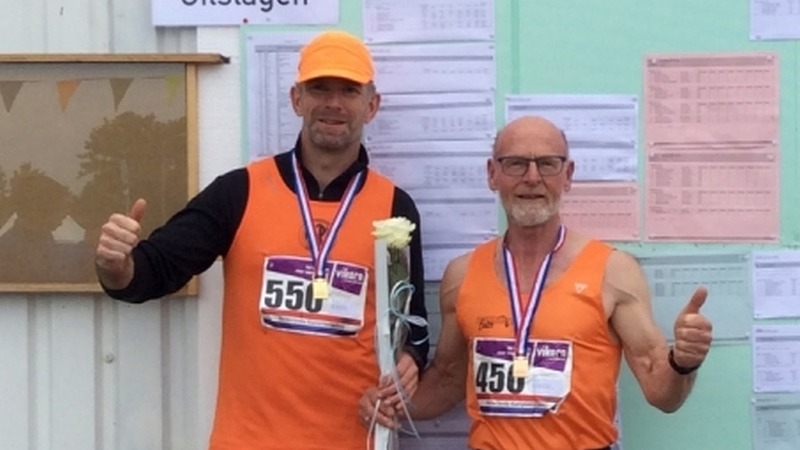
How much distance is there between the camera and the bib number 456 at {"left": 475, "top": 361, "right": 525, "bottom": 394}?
112 inches

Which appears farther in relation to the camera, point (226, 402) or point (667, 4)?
point (667, 4)

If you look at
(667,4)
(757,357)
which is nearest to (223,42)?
(667,4)

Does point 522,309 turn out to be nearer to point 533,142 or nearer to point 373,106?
point 533,142

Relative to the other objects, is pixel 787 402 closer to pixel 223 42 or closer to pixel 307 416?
pixel 307 416

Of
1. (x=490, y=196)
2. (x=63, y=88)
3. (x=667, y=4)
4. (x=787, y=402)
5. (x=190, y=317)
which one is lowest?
(x=787, y=402)

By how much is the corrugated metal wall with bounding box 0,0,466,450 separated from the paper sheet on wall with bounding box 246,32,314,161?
0.15 ft

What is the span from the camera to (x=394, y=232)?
2818 mm

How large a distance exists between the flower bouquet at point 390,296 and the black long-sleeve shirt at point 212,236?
0.09 m

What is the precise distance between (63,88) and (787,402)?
2.21 metres

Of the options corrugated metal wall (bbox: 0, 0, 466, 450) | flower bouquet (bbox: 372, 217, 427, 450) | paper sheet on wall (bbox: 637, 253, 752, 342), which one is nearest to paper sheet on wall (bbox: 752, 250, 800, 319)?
paper sheet on wall (bbox: 637, 253, 752, 342)

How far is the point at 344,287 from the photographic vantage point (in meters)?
2.93

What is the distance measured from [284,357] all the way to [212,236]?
0.36 m

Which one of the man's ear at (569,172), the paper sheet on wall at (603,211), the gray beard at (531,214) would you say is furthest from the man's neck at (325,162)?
the paper sheet on wall at (603,211)

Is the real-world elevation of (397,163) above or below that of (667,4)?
below
